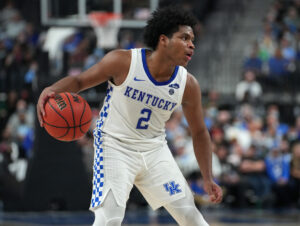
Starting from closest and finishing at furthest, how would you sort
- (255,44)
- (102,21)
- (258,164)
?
1. (258,164)
2. (102,21)
3. (255,44)

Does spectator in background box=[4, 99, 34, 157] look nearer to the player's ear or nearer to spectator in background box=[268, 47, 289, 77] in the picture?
spectator in background box=[268, 47, 289, 77]

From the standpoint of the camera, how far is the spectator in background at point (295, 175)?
1358cm

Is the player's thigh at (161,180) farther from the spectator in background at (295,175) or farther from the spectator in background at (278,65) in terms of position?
the spectator in background at (278,65)

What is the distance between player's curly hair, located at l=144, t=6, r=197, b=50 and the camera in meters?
5.66

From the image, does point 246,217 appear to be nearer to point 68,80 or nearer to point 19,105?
point 19,105

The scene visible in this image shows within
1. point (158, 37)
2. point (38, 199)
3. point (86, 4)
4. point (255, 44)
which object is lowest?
point (38, 199)

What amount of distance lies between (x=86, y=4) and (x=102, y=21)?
54 cm

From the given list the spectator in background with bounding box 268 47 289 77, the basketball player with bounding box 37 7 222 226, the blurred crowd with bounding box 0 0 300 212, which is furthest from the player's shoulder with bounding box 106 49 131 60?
the spectator in background with bounding box 268 47 289 77

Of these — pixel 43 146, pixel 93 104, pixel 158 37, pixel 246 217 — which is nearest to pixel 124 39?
pixel 93 104

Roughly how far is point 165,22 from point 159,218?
7152 mm

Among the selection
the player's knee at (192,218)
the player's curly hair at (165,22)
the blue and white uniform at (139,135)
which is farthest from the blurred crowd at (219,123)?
the player's knee at (192,218)

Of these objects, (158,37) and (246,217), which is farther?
(246,217)

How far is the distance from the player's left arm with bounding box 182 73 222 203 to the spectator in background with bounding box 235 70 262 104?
33.1 ft

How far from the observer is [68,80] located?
5.45 metres
